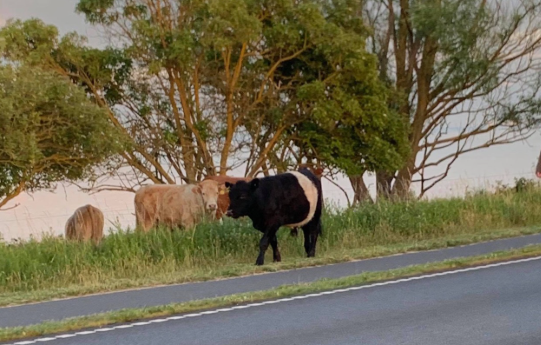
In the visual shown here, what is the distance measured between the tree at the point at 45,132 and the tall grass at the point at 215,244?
7977mm

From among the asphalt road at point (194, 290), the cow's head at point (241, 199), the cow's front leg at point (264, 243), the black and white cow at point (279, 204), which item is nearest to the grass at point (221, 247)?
the cow's front leg at point (264, 243)

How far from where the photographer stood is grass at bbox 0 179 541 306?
14.5 meters

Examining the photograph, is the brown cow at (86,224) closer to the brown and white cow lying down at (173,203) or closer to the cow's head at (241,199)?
the brown and white cow lying down at (173,203)

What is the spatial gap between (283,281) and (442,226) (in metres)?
8.96

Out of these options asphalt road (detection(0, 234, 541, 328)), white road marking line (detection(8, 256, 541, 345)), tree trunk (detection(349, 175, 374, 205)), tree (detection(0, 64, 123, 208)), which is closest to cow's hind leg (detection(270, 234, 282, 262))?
asphalt road (detection(0, 234, 541, 328))

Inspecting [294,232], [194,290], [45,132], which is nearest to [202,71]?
[45,132]

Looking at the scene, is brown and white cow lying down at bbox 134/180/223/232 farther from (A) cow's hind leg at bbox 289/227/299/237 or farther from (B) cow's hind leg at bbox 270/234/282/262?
(B) cow's hind leg at bbox 270/234/282/262

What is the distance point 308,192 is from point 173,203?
665 cm

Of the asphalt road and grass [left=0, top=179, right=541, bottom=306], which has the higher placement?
grass [left=0, top=179, right=541, bottom=306]

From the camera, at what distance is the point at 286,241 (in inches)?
744

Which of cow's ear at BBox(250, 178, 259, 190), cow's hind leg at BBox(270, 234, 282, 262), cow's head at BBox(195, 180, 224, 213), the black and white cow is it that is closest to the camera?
cow's hind leg at BBox(270, 234, 282, 262)

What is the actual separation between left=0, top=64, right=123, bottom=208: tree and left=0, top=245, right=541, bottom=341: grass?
14.3 metres

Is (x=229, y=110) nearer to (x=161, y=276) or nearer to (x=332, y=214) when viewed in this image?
(x=332, y=214)

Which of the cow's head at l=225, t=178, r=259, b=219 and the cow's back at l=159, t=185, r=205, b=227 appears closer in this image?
the cow's head at l=225, t=178, r=259, b=219
